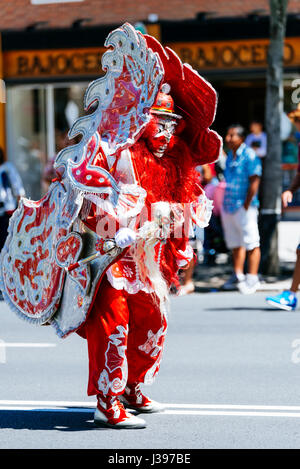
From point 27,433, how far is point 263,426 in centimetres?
126

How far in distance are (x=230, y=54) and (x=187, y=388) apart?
1160 cm

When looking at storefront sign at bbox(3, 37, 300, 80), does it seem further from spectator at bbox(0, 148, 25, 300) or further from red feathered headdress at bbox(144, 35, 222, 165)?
red feathered headdress at bbox(144, 35, 222, 165)

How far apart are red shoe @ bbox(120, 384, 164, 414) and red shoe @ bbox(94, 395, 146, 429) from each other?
296 millimetres

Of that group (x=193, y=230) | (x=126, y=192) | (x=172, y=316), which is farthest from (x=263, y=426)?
(x=172, y=316)

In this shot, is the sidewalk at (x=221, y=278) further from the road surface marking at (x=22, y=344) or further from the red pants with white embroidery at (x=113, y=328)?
the red pants with white embroidery at (x=113, y=328)

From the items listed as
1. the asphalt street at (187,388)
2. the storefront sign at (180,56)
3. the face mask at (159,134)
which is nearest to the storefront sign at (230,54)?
the storefront sign at (180,56)

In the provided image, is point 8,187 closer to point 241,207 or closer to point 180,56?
point 241,207

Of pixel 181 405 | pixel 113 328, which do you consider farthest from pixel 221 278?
pixel 113 328

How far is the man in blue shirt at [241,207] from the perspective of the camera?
9961 millimetres

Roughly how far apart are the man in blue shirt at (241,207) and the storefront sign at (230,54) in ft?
21.3

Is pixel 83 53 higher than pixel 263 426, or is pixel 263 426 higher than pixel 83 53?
pixel 83 53

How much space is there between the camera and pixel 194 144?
5148mm
